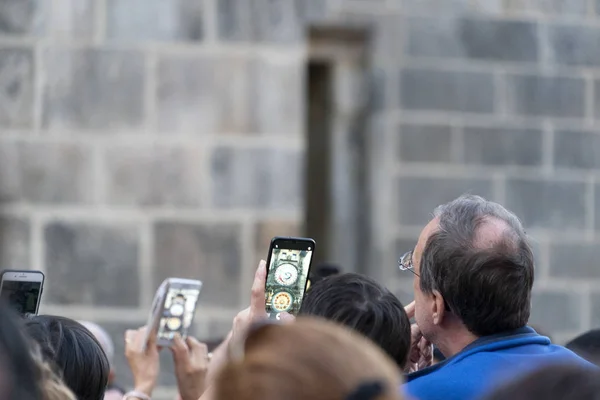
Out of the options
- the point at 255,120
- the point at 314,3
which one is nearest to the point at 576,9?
the point at 314,3

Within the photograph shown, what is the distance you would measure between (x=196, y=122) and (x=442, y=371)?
10.8 ft

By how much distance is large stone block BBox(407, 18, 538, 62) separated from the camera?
22.7ft

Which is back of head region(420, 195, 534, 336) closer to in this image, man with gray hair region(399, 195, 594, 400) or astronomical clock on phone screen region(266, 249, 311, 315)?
man with gray hair region(399, 195, 594, 400)

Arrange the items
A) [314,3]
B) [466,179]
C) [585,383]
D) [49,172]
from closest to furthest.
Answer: [585,383] → [49,172] → [314,3] → [466,179]

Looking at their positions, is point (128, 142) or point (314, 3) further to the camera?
point (314, 3)

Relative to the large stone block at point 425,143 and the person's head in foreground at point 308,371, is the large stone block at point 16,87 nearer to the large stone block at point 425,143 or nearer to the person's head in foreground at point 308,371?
the large stone block at point 425,143

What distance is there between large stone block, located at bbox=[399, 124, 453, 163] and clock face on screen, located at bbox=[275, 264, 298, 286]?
3617 mm

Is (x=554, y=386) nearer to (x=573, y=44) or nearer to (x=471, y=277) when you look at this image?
(x=471, y=277)

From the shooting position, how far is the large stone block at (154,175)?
5.86 metres

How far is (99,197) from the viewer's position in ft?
19.1

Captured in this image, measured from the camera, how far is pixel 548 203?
23.2ft

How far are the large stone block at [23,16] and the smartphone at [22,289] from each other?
8.53 ft

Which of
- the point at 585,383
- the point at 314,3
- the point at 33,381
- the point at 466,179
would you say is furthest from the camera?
the point at 466,179

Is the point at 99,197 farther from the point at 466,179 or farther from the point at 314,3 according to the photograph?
the point at 466,179
